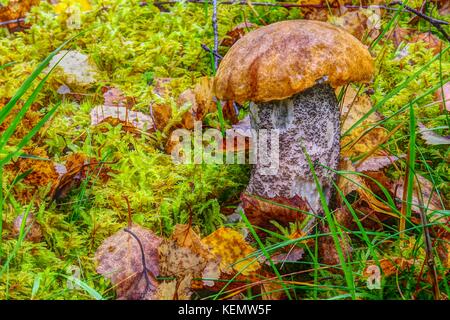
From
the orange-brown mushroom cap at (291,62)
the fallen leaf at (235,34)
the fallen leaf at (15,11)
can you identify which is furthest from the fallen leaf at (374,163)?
the fallen leaf at (15,11)

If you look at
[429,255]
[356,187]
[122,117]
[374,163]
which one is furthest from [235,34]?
[429,255]

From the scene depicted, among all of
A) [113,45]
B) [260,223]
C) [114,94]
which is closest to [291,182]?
[260,223]

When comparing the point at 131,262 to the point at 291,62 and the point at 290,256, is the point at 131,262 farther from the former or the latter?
the point at 291,62

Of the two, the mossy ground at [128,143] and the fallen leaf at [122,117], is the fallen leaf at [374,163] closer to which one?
the mossy ground at [128,143]

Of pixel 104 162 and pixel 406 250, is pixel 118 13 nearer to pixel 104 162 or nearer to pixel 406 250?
pixel 104 162

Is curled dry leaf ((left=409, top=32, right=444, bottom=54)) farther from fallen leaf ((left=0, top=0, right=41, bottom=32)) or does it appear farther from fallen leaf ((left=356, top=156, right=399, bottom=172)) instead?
fallen leaf ((left=0, top=0, right=41, bottom=32))

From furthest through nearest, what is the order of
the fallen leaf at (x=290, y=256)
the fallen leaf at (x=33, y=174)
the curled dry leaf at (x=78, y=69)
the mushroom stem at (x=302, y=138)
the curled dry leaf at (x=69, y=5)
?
1. the curled dry leaf at (x=69, y=5)
2. the curled dry leaf at (x=78, y=69)
3. the fallen leaf at (x=33, y=174)
4. the mushroom stem at (x=302, y=138)
5. the fallen leaf at (x=290, y=256)
